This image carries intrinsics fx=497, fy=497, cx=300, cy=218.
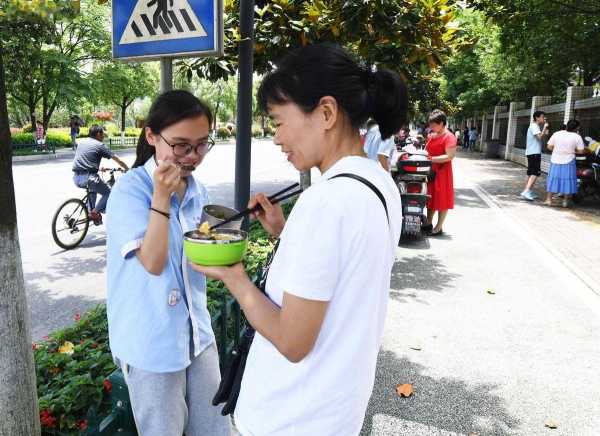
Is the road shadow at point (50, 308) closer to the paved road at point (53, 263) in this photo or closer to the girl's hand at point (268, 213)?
the paved road at point (53, 263)

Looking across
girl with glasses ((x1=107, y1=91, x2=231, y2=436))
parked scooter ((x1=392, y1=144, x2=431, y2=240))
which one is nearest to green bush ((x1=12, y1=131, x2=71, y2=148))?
parked scooter ((x1=392, y1=144, x2=431, y2=240))

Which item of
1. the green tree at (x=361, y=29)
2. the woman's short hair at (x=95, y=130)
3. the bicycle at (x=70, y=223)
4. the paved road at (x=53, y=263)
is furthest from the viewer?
the woman's short hair at (x=95, y=130)

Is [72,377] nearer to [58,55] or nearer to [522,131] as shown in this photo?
[522,131]

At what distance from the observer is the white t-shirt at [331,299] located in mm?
1119

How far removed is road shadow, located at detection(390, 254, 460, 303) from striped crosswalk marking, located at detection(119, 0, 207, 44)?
3.64 m

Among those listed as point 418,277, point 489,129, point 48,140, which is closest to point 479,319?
point 418,277

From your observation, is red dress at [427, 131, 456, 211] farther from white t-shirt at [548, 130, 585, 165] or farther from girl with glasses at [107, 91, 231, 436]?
girl with glasses at [107, 91, 231, 436]

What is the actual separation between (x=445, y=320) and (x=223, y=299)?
2.56m

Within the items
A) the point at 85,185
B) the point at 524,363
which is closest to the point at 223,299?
the point at 524,363

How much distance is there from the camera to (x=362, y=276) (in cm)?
117

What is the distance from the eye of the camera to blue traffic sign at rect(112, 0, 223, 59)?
2340mm

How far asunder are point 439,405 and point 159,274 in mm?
2379

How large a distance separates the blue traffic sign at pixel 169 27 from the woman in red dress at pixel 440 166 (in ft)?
18.3

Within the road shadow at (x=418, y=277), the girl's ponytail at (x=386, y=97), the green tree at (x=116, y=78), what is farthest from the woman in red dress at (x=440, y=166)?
the green tree at (x=116, y=78)
